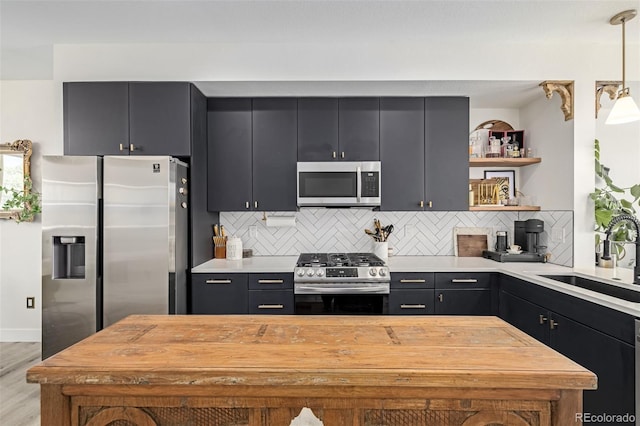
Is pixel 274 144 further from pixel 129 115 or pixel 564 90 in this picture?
pixel 564 90

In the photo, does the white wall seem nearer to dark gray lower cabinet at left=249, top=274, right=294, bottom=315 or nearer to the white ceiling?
the white ceiling

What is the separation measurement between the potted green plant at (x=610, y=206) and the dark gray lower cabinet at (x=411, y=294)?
139 cm

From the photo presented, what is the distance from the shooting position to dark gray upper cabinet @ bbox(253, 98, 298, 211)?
132 inches

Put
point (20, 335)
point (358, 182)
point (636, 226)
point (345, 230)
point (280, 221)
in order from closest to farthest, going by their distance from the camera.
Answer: point (636, 226) → point (358, 182) → point (280, 221) → point (345, 230) → point (20, 335)

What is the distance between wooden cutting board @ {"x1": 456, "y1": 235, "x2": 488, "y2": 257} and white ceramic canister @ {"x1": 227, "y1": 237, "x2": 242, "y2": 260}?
2.14 meters

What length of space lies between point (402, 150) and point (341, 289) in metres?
1.38

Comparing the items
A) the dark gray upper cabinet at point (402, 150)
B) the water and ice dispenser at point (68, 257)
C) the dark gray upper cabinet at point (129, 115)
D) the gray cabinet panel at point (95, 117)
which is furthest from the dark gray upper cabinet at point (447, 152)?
the water and ice dispenser at point (68, 257)

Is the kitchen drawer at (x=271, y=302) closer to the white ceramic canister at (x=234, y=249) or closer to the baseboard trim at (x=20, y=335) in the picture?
the white ceramic canister at (x=234, y=249)

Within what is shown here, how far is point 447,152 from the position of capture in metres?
3.34

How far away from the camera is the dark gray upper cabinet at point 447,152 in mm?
3332

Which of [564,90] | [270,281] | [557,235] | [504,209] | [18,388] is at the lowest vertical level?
[18,388]

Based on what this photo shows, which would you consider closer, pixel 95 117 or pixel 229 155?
pixel 95 117

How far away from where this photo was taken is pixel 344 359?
118 cm

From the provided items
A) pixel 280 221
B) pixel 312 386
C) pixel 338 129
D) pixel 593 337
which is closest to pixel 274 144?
pixel 338 129
